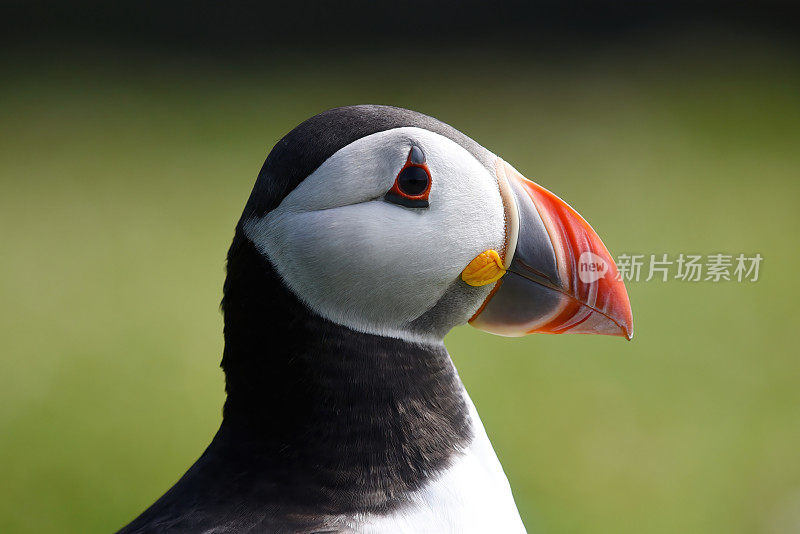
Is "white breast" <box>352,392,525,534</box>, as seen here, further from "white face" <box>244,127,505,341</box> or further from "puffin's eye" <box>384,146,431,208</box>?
"puffin's eye" <box>384,146,431,208</box>

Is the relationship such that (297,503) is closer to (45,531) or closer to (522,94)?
(45,531)

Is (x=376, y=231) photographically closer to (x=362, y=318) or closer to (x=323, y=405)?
(x=362, y=318)

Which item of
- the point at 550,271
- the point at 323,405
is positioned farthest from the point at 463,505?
the point at 550,271

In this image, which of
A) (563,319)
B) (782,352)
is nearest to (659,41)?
(782,352)

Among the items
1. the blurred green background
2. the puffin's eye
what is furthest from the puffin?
the blurred green background

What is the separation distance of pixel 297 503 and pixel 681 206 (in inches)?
180

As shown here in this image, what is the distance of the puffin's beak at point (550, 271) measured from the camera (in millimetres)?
1407

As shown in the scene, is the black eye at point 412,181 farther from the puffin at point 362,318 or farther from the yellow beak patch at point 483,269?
the yellow beak patch at point 483,269

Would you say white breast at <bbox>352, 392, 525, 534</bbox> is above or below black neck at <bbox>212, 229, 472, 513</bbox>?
below

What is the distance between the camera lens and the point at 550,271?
4.66ft

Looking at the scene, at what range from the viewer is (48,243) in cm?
543

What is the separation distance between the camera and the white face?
4.25 ft

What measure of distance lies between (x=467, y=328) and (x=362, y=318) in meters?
3.16

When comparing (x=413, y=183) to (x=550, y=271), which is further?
(x=550, y=271)
